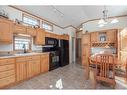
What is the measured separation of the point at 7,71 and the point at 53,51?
9.19 ft

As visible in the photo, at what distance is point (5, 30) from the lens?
10.5 ft

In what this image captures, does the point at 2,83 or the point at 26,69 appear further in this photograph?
Answer: the point at 26,69

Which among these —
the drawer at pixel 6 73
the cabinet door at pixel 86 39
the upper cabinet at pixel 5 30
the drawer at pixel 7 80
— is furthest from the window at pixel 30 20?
the cabinet door at pixel 86 39

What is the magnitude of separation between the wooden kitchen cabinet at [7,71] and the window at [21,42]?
1026 mm

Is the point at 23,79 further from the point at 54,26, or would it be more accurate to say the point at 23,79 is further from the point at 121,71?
the point at 54,26

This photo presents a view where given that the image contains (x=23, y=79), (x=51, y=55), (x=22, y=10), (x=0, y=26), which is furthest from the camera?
(x=51, y=55)

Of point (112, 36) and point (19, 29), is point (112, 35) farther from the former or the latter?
point (19, 29)

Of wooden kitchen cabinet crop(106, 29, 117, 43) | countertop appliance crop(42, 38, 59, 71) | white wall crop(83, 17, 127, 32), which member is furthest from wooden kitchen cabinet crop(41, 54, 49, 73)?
white wall crop(83, 17, 127, 32)

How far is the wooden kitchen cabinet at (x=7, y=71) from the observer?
2865 millimetres

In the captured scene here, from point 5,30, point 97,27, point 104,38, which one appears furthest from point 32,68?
point 97,27

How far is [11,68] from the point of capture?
3096 millimetres

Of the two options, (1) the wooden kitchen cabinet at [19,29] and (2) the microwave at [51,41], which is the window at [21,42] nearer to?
(1) the wooden kitchen cabinet at [19,29]

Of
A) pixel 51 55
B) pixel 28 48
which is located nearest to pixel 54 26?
pixel 51 55

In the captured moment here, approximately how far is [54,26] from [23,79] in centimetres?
379
